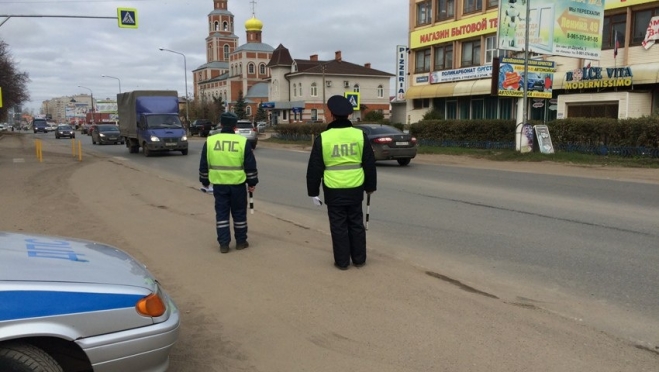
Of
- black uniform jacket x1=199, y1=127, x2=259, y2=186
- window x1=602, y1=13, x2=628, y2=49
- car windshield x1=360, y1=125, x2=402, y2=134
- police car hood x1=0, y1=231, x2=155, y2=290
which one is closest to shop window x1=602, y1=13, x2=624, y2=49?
window x1=602, y1=13, x2=628, y2=49

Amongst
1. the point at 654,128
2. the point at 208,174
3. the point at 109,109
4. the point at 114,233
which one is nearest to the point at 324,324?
the point at 208,174

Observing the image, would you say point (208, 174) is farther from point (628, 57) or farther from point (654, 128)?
point (628, 57)

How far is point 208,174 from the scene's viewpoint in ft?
22.7

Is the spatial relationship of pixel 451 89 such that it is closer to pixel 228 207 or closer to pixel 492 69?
pixel 492 69

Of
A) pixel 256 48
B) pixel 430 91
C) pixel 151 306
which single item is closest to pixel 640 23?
pixel 430 91

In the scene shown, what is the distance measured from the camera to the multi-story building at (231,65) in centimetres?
10231

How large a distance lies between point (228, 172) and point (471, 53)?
32.2 meters

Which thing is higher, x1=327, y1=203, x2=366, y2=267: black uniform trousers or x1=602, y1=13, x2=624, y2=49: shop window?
x1=602, y1=13, x2=624, y2=49: shop window

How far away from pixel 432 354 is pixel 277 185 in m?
10.7

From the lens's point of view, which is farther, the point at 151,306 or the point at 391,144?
the point at 391,144

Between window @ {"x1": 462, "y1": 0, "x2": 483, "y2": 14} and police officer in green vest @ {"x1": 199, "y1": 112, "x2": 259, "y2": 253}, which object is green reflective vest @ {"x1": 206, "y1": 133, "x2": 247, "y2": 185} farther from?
window @ {"x1": 462, "y1": 0, "x2": 483, "y2": 14}

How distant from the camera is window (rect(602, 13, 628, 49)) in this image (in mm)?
26891

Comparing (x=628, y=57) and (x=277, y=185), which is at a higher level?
(x=628, y=57)

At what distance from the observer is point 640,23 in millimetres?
26109
